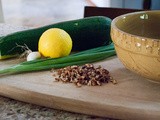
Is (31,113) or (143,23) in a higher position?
(143,23)

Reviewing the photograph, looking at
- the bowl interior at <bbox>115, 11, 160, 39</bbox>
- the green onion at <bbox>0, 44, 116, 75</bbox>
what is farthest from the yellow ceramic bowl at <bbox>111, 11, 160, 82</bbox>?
the green onion at <bbox>0, 44, 116, 75</bbox>

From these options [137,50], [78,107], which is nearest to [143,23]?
[137,50]

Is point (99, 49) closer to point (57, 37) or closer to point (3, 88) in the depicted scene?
point (57, 37)

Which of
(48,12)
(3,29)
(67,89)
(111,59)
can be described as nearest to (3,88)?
(67,89)

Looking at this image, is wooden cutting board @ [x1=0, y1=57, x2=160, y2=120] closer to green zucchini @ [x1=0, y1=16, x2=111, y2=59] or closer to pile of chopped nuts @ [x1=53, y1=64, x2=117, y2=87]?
pile of chopped nuts @ [x1=53, y1=64, x2=117, y2=87]

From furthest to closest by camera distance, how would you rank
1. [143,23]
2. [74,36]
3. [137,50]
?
[74,36] → [143,23] → [137,50]

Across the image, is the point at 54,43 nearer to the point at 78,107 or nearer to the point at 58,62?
the point at 58,62

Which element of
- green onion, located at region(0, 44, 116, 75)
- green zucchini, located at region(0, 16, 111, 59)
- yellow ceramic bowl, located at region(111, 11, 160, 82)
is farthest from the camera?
green zucchini, located at region(0, 16, 111, 59)
